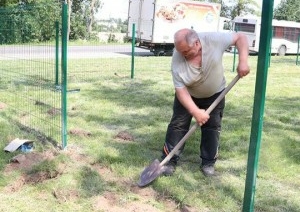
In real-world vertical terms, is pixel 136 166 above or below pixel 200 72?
below

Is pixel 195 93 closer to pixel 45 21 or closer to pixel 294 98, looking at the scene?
pixel 45 21

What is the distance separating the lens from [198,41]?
3.50 m

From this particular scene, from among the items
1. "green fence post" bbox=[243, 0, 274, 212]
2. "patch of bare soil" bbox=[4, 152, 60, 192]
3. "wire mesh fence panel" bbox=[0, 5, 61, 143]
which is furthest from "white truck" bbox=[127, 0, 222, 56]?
"green fence post" bbox=[243, 0, 274, 212]

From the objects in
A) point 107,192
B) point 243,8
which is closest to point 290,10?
point 243,8

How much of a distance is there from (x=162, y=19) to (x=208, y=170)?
16.4m

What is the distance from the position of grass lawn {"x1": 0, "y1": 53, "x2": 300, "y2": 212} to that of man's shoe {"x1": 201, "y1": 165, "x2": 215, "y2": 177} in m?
0.06

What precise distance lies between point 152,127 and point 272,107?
2741 millimetres

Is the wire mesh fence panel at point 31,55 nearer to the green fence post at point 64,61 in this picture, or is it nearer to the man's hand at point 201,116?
the green fence post at point 64,61

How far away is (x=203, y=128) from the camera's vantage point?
4141 mm

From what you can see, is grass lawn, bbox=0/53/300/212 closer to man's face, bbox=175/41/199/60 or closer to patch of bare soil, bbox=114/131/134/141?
patch of bare soil, bbox=114/131/134/141

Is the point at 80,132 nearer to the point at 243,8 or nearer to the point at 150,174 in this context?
the point at 150,174

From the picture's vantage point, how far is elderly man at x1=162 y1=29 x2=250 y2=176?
339 centimetres

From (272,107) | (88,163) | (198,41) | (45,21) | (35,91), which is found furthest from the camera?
(35,91)

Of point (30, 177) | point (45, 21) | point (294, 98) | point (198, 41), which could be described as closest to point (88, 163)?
point (30, 177)
